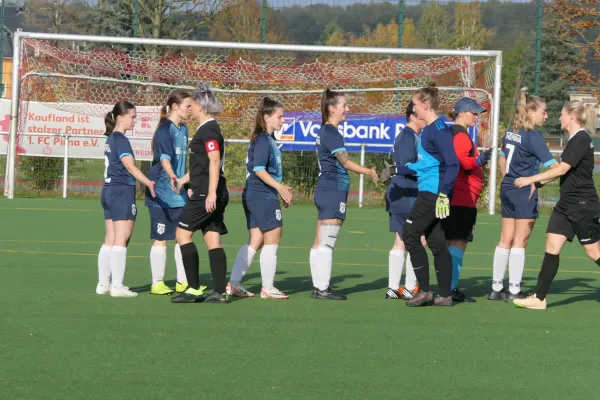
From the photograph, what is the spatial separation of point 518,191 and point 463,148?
2.21ft

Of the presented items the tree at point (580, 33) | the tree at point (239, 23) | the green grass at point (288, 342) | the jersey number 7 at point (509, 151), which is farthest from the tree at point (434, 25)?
the green grass at point (288, 342)

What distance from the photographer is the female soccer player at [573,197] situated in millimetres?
8477

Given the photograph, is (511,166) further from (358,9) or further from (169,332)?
(358,9)

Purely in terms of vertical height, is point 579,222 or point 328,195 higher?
point 328,195

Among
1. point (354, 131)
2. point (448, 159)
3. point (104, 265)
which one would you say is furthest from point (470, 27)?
point (104, 265)

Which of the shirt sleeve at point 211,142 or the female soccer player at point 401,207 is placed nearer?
the shirt sleeve at point 211,142

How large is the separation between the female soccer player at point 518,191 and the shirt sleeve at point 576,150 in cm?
46

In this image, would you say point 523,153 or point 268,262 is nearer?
point 268,262

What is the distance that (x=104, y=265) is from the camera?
893 cm

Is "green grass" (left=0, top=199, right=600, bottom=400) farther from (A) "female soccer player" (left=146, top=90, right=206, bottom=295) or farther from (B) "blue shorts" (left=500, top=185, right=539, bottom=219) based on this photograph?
(B) "blue shorts" (left=500, top=185, right=539, bottom=219)

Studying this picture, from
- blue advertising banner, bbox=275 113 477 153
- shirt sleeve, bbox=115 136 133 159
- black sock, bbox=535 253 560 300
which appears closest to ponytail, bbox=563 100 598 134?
black sock, bbox=535 253 560 300

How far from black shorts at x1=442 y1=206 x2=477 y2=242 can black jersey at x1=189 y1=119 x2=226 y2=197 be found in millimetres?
2122

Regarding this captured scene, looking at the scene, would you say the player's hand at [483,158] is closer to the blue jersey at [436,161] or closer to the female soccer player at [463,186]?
the female soccer player at [463,186]

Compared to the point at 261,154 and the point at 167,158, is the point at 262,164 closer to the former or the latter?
the point at 261,154
